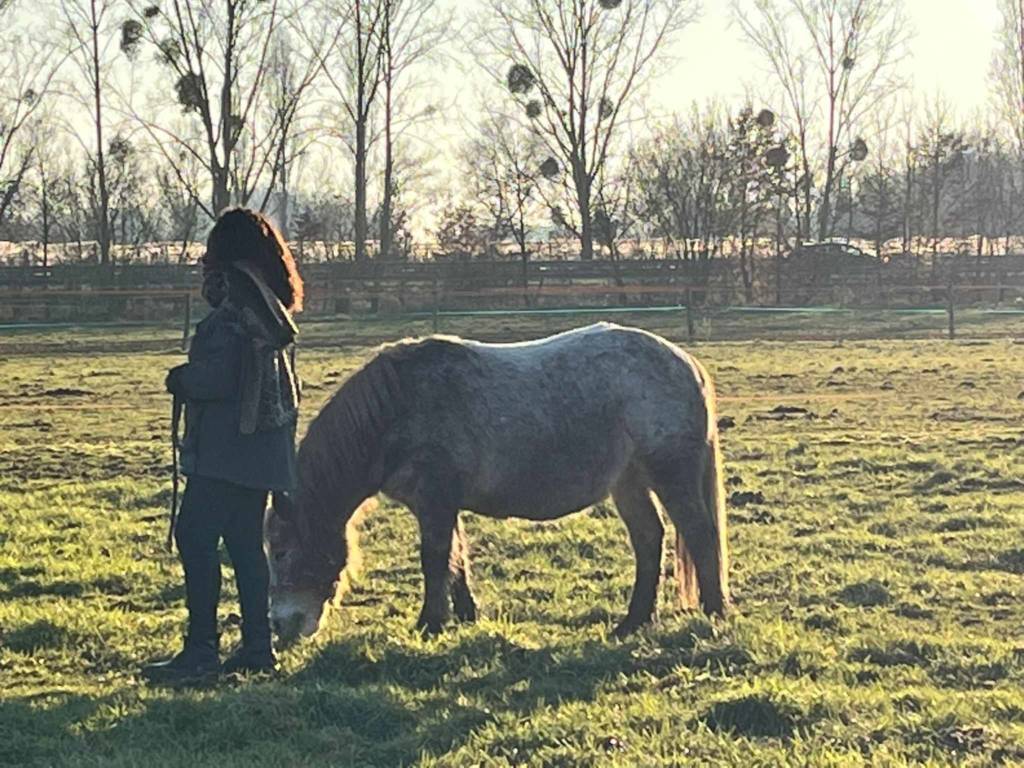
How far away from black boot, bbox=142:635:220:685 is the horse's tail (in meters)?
2.37

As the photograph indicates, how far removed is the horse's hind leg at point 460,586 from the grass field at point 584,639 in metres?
0.16

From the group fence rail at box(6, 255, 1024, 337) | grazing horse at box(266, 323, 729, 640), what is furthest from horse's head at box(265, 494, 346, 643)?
fence rail at box(6, 255, 1024, 337)

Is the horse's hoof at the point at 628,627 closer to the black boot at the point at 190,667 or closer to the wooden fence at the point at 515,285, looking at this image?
the black boot at the point at 190,667

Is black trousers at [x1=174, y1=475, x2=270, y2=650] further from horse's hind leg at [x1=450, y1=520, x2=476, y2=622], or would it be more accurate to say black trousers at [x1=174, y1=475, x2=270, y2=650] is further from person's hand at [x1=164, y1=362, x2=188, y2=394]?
horse's hind leg at [x1=450, y1=520, x2=476, y2=622]

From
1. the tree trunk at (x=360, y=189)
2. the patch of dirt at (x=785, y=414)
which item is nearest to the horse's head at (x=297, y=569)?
the patch of dirt at (x=785, y=414)

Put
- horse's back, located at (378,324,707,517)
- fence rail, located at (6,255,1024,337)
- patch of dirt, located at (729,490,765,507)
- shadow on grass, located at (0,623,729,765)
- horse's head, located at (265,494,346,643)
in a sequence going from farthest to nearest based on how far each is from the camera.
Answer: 1. fence rail, located at (6,255,1024,337)
2. patch of dirt, located at (729,490,765,507)
3. horse's back, located at (378,324,707,517)
4. horse's head, located at (265,494,346,643)
5. shadow on grass, located at (0,623,729,765)

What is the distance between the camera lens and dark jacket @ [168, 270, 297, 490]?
15.9ft

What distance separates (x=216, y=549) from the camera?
5.12 m

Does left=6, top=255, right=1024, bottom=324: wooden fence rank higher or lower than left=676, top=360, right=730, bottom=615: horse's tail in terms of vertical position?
higher

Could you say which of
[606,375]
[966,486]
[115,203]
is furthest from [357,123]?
[606,375]

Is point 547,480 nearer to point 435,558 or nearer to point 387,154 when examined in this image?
point 435,558

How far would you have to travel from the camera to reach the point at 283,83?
128 ft

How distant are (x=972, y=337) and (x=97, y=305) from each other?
22166 millimetres

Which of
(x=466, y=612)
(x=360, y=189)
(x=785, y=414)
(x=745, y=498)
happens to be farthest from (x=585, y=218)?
(x=466, y=612)
